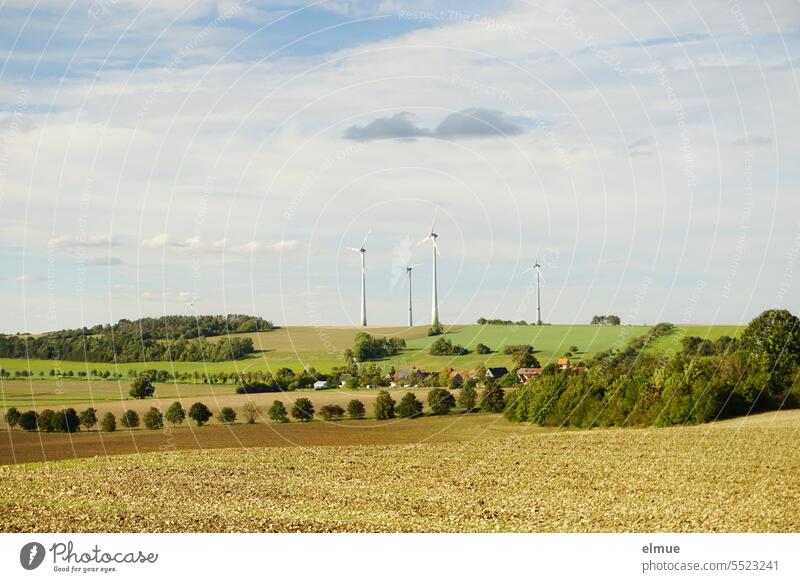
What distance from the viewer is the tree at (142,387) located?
65856mm

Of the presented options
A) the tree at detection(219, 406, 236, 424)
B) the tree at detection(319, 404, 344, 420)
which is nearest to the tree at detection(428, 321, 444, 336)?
the tree at detection(319, 404, 344, 420)

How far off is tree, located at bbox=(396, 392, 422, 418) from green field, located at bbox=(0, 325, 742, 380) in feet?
16.6

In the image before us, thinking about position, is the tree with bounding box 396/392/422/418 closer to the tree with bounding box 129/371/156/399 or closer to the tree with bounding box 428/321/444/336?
the tree with bounding box 428/321/444/336

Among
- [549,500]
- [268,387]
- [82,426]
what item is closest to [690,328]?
[268,387]

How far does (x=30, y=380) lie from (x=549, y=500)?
45.8 meters

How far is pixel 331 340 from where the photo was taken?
243 ft

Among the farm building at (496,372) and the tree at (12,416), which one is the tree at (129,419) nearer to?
the tree at (12,416)

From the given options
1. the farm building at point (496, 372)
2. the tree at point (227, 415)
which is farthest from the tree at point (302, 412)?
the farm building at point (496, 372)

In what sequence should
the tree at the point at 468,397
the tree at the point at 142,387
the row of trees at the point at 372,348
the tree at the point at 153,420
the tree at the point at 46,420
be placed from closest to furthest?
the tree at the point at 46,420
the tree at the point at 153,420
the tree at the point at 468,397
the row of trees at the point at 372,348
the tree at the point at 142,387

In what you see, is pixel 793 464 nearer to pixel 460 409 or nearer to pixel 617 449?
pixel 617 449

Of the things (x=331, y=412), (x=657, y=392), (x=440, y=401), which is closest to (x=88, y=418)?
(x=331, y=412)

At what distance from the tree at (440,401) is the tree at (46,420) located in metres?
24.4

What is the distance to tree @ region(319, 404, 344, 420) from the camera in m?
58.8

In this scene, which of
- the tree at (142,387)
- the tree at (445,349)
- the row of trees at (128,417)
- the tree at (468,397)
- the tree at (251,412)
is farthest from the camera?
the tree at (445,349)
